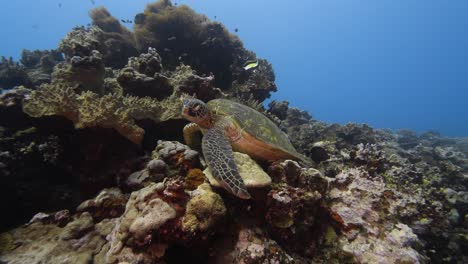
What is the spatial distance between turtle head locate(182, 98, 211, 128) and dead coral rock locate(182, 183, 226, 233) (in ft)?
6.51

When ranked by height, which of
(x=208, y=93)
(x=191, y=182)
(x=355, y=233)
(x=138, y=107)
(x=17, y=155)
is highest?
(x=208, y=93)

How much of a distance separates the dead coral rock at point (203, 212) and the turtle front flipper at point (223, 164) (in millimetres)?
214

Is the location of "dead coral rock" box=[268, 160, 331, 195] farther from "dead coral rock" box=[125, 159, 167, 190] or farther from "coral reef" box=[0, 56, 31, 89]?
"coral reef" box=[0, 56, 31, 89]

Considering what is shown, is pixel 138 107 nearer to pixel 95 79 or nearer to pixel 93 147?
pixel 93 147

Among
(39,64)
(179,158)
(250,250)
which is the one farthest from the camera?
(39,64)

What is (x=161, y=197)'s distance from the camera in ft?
8.12

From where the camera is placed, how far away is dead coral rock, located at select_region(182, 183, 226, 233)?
2.32m

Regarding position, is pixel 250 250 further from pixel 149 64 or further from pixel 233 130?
pixel 149 64

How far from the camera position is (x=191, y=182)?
296 centimetres

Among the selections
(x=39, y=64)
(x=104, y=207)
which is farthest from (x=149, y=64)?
(x=39, y=64)

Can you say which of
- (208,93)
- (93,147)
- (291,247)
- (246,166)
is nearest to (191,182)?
(246,166)

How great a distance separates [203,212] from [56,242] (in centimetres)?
176

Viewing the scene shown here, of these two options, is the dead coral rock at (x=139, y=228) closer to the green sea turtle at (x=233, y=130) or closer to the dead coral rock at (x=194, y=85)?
the green sea turtle at (x=233, y=130)

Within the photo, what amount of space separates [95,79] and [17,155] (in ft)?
6.81
